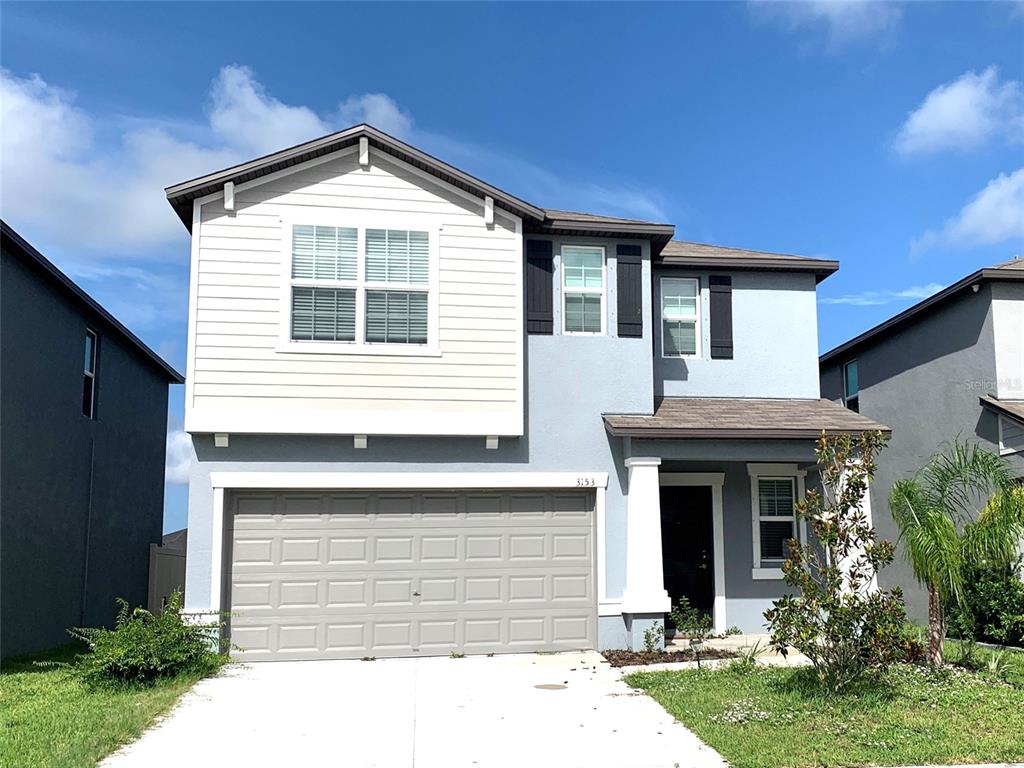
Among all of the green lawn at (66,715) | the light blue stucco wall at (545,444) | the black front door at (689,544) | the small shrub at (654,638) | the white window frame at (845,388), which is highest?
the white window frame at (845,388)

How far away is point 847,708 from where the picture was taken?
870cm

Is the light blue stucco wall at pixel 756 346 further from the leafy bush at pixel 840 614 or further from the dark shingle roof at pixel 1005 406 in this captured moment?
the leafy bush at pixel 840 614

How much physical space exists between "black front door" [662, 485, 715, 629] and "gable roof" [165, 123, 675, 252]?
4002 mm

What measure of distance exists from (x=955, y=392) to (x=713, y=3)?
768cm

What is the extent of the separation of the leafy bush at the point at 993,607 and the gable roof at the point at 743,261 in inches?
201

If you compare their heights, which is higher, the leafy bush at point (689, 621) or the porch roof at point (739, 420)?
the porch roof at point (739, 420)

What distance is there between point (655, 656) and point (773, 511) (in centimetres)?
376

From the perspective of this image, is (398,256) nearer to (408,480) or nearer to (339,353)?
(339,353)

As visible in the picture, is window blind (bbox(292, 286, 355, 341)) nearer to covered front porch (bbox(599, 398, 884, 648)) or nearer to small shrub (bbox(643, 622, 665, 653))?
covered front porch (bbox(599, 398, 884, 648))

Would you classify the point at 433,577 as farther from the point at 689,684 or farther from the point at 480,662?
the point at 689,684

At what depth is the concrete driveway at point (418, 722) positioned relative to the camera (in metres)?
7.58

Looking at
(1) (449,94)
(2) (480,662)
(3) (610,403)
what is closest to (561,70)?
(1) (449,94)

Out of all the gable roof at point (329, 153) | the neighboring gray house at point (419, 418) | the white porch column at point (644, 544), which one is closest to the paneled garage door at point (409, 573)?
the neighboring gray house at point (419, 418)

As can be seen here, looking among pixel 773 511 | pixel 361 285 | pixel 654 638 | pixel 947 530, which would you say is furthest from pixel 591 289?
pixel 947 530
